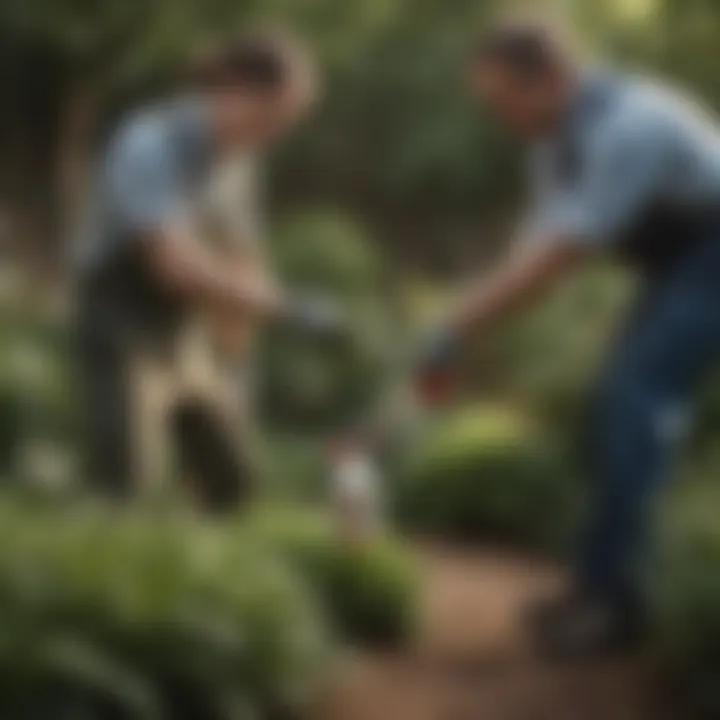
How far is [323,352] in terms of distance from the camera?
6434 millimetres

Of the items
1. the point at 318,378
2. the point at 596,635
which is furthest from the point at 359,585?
the point at 318,378

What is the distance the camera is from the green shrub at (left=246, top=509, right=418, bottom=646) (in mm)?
3873

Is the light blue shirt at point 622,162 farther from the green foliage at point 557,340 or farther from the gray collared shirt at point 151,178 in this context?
the green foliage at point 557,340

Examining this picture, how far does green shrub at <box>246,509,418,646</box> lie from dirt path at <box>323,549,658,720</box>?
70mm

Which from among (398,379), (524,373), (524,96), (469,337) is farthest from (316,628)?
(398,379)

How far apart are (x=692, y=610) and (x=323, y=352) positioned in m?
3.11

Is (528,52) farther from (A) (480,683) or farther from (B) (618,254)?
(A) (480,683)

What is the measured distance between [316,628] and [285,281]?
310 centimetres

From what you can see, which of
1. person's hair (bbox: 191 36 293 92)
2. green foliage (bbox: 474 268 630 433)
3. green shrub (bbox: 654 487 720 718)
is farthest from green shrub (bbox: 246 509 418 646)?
green foliage (bbox: 474 268 630 433)

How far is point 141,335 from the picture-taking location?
403cm

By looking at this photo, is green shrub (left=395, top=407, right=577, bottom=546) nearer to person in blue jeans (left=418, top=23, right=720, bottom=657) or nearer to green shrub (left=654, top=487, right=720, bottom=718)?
person in blue jeans (left=418, top=23, right=720, bottom=657)

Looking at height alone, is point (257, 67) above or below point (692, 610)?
above

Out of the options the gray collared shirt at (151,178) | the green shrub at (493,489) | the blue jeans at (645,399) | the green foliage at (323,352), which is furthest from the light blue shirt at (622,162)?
the green foliage at (323,352)

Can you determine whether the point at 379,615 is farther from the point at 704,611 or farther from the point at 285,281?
the point at 285,281
